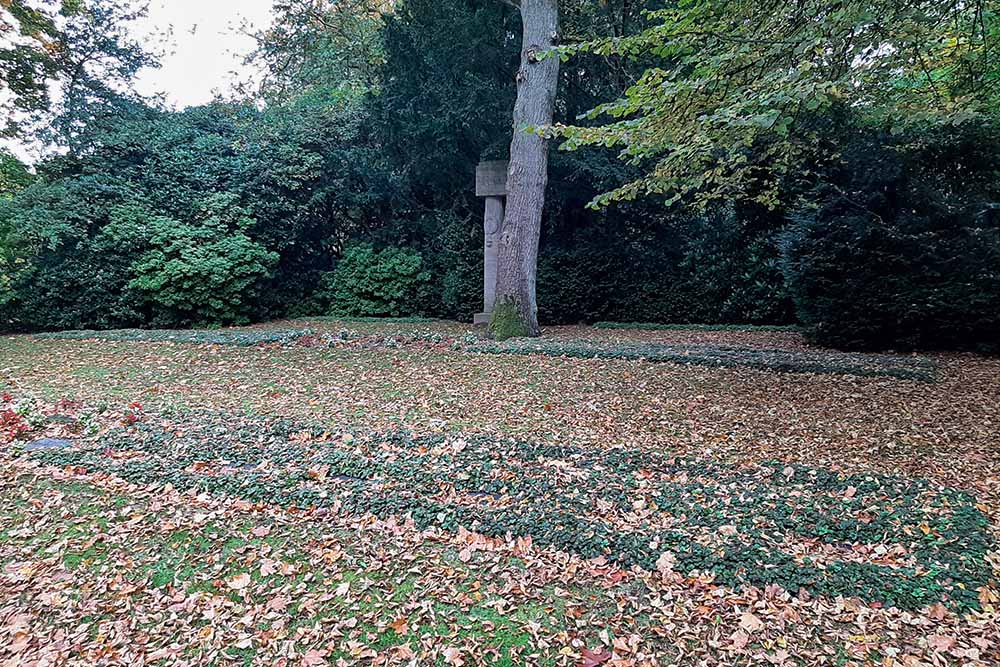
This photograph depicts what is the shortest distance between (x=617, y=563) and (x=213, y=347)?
21.6 feet

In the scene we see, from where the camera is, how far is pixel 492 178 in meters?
9.60


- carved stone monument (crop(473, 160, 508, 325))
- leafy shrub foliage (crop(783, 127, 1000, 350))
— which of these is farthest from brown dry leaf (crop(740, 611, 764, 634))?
carved stone monument (crop(473, 160, 508, 325))

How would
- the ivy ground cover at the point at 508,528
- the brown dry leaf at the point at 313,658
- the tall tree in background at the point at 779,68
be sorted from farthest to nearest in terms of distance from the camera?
the tall tree in background at the point at 779,68, the ivy ground cover at the point at 508,528, the brown dry leaf at the point at 313,658

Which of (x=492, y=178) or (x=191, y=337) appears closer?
(x=191, y=337)

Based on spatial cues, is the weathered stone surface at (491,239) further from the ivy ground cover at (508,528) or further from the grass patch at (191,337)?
the ivy ground cover at (508,528)

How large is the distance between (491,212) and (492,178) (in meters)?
0.56

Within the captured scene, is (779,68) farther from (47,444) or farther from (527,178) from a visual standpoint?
(47,444)

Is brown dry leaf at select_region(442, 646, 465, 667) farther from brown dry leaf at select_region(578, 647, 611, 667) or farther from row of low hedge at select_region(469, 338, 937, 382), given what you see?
row of low hedge at select_region(469, 338, 937, 382)

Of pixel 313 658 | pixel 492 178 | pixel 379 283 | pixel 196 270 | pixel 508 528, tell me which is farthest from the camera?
pixel 379 283

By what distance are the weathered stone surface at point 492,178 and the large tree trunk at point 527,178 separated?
135cm

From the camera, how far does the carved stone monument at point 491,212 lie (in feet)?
31.4

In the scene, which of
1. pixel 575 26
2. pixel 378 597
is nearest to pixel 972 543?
pixel 378 597

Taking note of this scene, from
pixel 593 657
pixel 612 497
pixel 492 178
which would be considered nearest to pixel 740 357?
pixel 612 497

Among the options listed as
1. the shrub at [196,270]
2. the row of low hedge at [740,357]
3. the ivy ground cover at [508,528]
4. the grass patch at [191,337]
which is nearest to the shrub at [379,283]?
the shrub at [196,270]
